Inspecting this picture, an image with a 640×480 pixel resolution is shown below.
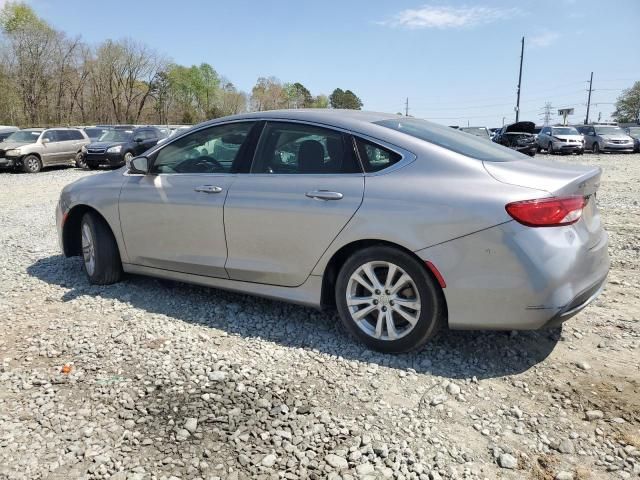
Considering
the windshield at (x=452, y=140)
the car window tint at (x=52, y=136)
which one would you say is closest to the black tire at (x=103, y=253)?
the windshield at (x=452, y=140)

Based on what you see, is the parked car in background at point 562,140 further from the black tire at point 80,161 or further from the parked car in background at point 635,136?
the black tire at point 80,161

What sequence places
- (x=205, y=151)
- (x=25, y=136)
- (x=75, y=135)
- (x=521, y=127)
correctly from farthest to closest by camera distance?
(x=521, y=127)
(x=75, y=135)
(x=25, y=136)
(x=205, y=151)

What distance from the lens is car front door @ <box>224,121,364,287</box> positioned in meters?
3.40

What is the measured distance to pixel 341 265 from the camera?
11.5ft

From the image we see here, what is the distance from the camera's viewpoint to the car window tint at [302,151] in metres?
3.50

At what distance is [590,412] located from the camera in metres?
2.72

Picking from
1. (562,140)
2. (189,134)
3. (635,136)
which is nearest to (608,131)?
(635,136)

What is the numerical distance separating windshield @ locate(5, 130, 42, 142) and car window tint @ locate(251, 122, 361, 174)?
18.7 m

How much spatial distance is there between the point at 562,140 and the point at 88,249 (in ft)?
89.1

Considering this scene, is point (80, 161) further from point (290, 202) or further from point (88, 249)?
point (290, 202)

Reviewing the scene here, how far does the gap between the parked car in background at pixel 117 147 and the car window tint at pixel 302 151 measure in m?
16.0

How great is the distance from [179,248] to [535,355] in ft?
9.26

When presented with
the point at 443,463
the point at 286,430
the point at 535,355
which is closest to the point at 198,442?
the point at 286,430

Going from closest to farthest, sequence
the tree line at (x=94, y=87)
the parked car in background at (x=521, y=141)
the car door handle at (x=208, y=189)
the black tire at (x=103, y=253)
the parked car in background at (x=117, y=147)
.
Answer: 1. the car door handle at (x=208, y=189)
2. the black tire at (x=103, y=253)
3. the parked car in background at (x=117, y=147)
4. the parked car in background at (x=521, y=141)
5. the tree line at (x=94, y=87)
